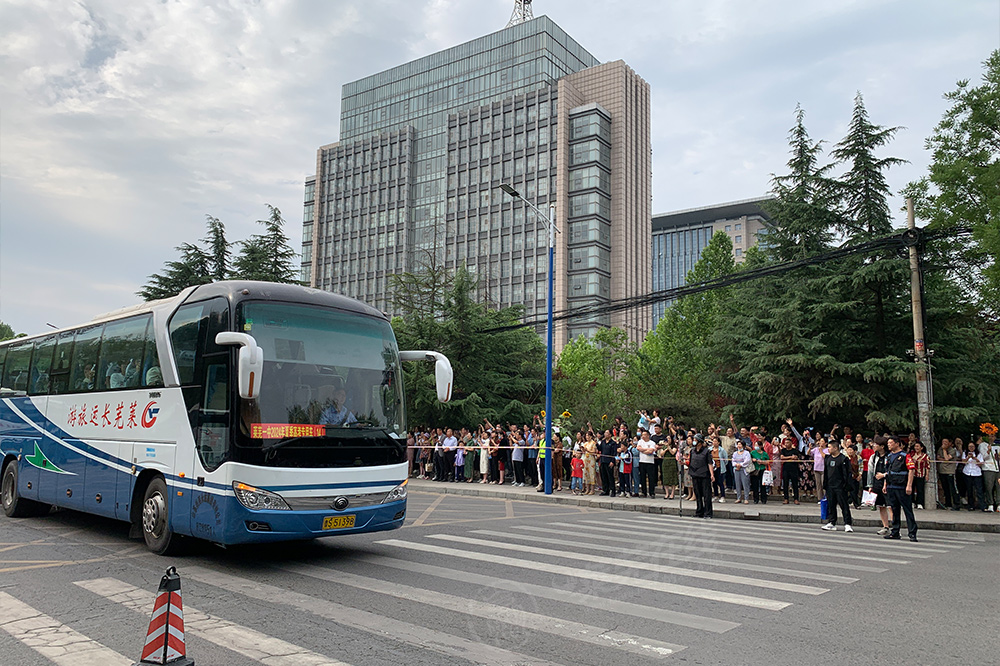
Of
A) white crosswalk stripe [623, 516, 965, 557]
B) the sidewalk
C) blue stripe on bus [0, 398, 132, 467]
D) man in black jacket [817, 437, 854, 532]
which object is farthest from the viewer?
the sidewalk

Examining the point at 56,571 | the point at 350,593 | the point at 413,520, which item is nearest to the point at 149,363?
the point at 56,571

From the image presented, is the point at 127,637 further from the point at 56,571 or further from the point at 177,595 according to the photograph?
the point at 56,571

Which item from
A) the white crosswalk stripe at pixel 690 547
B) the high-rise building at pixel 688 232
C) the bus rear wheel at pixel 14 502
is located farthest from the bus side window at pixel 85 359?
the high-rise building at pixel 688 232

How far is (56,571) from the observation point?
318 inches

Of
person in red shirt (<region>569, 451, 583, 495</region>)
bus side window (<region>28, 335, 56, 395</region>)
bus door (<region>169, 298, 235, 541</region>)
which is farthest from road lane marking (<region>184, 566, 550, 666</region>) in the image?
person in red shirt (<region>569, 451, 583, 495</region>)

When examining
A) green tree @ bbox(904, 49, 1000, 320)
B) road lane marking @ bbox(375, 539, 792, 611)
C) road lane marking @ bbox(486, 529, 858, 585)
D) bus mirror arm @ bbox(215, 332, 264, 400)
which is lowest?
road lane marking @ bbox(486, 529, 858, 585)

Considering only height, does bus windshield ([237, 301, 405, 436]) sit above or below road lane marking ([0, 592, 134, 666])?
above

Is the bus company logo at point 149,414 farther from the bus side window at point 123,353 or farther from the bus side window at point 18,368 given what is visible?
the bus side window at point 18,368

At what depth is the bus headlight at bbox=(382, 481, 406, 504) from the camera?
9.02 m

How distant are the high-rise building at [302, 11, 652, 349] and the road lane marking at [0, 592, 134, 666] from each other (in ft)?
257

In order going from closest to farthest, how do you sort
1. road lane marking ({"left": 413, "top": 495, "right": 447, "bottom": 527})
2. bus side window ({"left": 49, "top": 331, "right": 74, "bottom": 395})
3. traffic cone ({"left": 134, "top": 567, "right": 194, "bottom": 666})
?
traffic cone ({"left": 134, "top": 567, "right": 194, "bottom": 666}) < bus side window ({"left": 49, "top": 331, "right": 74, "bottom": 395}) < road lane marking ({"left": 413, "top": 495, "right": 447, "bottom": 527})

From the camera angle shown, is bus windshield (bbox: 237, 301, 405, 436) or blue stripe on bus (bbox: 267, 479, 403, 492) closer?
blue stripe on bus (bbox: 267, 479, 403, 492)

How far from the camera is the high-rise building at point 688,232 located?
148 m

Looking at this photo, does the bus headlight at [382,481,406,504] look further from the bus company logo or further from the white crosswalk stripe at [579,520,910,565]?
the white crosswalk stripe at [579,520,910,565]
